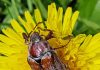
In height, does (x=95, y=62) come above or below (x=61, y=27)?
below

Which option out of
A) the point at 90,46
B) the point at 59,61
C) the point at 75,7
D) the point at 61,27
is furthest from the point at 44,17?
the point at 59,61

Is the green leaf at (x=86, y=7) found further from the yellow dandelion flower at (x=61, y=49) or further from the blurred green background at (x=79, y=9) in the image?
the yellow dandelion flower at (x=61, y=49)

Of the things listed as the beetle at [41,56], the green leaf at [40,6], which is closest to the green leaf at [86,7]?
the green leaf at [40,6]

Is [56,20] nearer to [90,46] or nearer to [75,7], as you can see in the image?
[90,46]

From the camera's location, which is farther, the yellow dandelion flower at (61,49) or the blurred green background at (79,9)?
the blurred green background at (79,9)

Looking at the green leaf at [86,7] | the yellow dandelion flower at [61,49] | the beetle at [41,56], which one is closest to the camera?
the beetle at [41,56]

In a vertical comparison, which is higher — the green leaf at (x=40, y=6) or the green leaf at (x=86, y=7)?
the green leaf at (x=40, y=6)

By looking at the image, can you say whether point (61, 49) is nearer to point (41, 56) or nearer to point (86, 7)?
point (41, 56)
